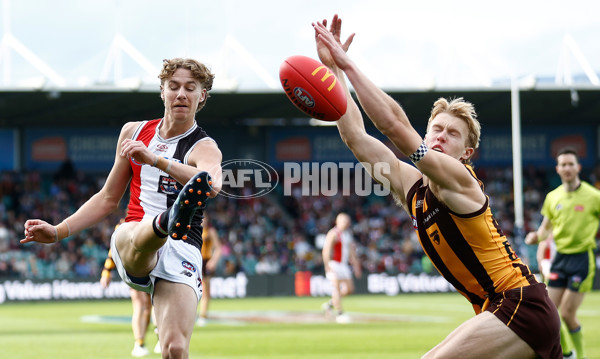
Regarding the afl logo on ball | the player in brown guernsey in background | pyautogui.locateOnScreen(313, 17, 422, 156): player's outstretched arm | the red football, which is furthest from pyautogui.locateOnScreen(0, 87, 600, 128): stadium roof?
pyautogui.locateOnScreen(313, 17, 422, 156): player's outstretched arm

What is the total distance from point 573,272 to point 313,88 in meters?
6.61

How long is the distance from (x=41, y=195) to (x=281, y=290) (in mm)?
12280

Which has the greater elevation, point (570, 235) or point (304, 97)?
point (304, 97)

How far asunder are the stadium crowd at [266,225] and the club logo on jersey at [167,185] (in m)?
21.9

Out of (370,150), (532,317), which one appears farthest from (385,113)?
(532,317)

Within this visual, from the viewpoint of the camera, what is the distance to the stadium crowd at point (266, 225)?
2875cm

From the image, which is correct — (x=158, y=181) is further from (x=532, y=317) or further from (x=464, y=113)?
(x=532, y=317)

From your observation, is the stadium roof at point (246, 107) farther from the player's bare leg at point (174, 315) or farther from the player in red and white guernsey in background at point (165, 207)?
the player's bare leg at point (174, 315)

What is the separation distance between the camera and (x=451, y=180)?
181 inches

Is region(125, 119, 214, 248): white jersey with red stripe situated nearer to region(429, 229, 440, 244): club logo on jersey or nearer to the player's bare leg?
the player's bare leg

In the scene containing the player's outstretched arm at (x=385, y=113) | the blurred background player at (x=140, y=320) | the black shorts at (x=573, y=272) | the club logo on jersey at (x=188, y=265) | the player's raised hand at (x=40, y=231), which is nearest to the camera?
the player's outstretched arm at (x=385, y=113)

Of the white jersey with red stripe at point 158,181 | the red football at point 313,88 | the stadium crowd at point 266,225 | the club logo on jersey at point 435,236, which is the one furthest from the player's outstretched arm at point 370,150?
the stadium crowd at point 266,225

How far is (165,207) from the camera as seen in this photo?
5879mm

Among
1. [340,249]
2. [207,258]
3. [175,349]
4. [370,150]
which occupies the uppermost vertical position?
[370,150]
